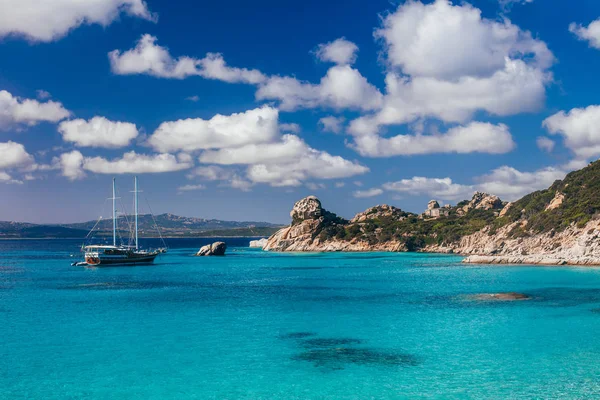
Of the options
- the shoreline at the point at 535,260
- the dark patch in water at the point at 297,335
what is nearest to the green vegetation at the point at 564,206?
the shoreline at the point at 535,260

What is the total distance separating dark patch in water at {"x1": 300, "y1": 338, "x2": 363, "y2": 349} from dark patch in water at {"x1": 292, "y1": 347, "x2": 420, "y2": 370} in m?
1.05

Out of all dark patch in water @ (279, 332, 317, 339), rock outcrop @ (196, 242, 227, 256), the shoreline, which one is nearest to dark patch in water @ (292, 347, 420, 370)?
dark patch in water @ (279, 332, 317, 339)

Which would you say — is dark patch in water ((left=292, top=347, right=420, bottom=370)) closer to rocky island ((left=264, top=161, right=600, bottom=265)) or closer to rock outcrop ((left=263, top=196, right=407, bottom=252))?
rocky island ((left=264, top=161, right=600, bottom=265))

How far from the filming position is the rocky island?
90312mm

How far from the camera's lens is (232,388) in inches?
942

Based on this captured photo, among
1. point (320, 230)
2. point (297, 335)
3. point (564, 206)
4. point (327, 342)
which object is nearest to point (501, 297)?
point (297, 335)

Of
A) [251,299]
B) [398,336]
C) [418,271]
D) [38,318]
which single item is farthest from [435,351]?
[418,271]

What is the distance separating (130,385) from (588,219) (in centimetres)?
8457

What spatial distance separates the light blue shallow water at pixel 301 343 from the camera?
23.8 metres

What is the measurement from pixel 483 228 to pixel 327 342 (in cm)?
10449

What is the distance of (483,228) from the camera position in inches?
5017

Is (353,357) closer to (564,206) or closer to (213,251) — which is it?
(564,206)

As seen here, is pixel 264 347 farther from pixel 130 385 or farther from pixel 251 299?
pixel 251 299

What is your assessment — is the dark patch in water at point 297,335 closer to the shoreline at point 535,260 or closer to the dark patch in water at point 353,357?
the dark patch in water at point 353,357
